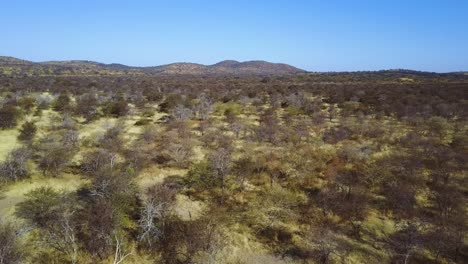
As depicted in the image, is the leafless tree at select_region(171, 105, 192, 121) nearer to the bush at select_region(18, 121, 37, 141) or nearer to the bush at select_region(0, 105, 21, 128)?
the bush at select_region(18, 121, 37, 141)

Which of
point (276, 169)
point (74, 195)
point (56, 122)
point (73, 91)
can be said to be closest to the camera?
point (74, 195)

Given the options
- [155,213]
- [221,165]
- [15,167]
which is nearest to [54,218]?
[155,213]

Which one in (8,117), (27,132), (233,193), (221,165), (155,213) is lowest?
(233,193)

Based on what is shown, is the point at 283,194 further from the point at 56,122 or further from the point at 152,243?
the point at 56,122

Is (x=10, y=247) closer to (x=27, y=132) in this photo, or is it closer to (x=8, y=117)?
(x=27, y=132)

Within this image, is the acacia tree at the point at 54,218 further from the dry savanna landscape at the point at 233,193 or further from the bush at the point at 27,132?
the bush at the point at 27,132

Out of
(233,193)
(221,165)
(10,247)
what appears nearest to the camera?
(10,247)

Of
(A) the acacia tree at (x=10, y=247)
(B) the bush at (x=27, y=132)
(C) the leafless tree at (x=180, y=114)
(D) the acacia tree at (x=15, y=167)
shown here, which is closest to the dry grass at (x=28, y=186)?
(D) the acacia tree at (x=15, y=167)

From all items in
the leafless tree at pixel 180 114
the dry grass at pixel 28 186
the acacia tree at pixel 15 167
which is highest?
the leafless tree at pixel 180 114

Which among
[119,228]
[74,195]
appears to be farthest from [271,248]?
[74,195]

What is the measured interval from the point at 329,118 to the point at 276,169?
18.0 metres

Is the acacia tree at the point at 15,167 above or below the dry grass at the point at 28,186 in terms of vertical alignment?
above

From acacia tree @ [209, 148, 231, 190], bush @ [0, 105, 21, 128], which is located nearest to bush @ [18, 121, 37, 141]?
bush @ [0, 105, 21, 128]

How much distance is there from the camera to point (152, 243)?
13.2 m
